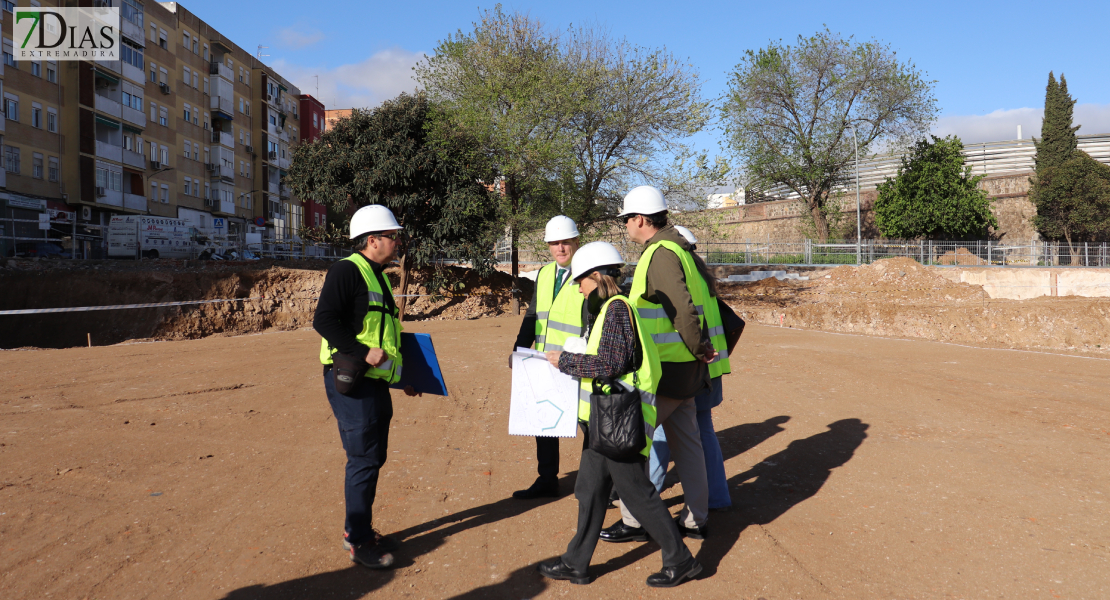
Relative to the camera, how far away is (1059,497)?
4.73 m

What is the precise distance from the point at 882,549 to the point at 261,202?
57684 millimetres

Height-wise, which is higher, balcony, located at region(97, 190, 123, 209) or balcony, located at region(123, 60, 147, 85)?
balcony, located at region(123, 60, 147, 85)

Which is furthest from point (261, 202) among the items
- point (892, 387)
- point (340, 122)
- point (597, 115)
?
Answer: point (892, 387)

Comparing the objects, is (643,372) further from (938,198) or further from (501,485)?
(938,198)

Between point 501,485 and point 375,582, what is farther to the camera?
point 501,485

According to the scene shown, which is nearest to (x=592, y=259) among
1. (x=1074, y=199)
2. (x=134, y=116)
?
(x=1074, y=199)

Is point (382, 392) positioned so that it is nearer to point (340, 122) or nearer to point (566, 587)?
point (566, 587)

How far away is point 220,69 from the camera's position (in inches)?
1907

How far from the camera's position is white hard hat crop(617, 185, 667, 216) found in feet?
13.4

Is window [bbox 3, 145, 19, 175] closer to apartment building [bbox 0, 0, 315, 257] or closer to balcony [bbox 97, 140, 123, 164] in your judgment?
apartment building [bbox 0, 0, 315, 257]

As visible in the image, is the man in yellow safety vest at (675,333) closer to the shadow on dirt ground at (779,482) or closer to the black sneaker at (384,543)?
the shadow on dirt ground at (779,482)

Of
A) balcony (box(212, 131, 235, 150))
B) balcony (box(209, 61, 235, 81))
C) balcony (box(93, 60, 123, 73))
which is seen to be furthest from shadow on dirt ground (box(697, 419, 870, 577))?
balcony (box(209, 61, 235, 81))

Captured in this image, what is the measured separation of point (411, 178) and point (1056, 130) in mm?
38769
